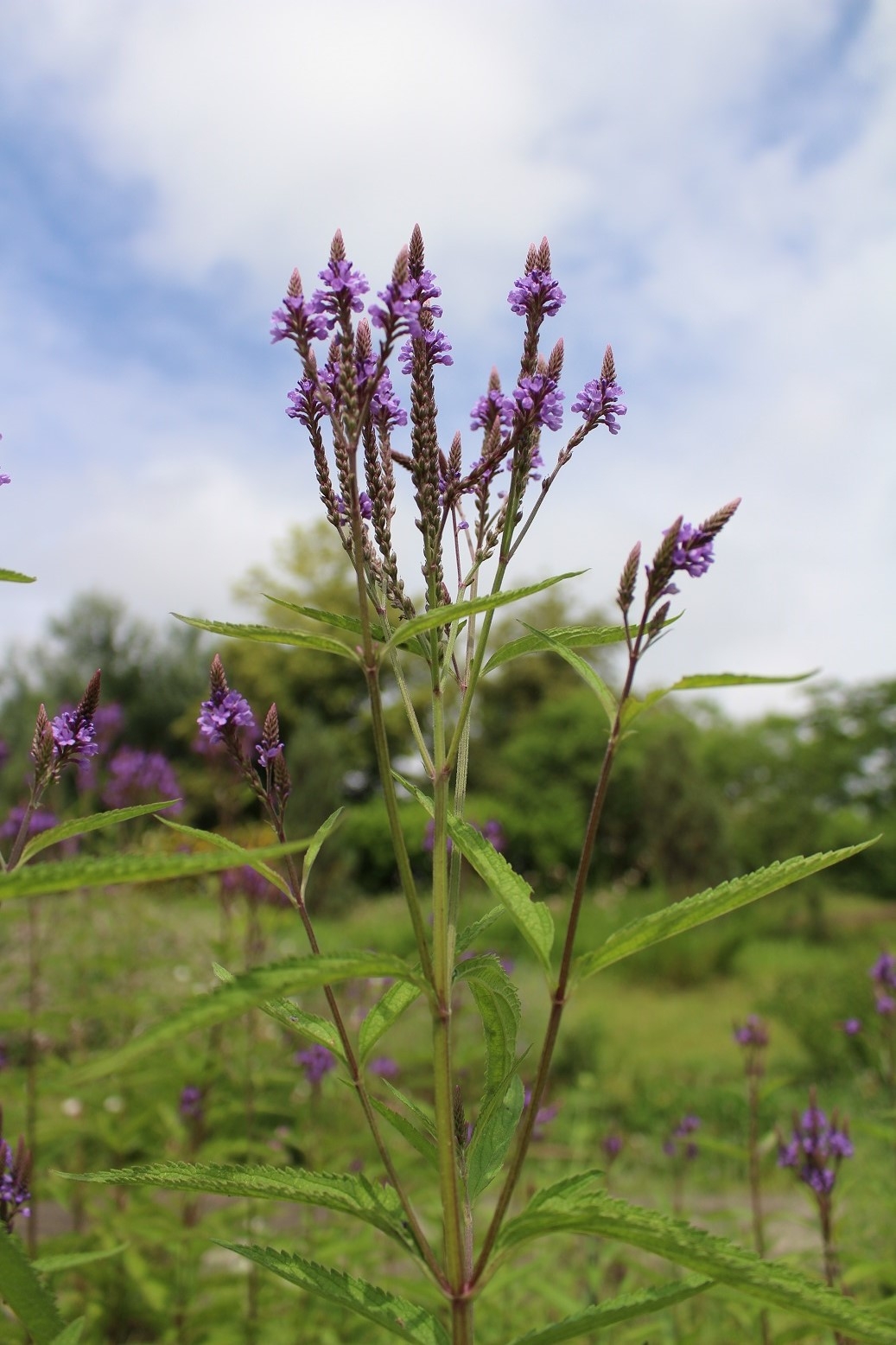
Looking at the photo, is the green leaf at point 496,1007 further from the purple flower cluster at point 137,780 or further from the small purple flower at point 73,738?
the purple flower cluster at point 137,780

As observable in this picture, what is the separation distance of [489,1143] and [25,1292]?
61 centimetres

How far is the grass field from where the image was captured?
348 cm

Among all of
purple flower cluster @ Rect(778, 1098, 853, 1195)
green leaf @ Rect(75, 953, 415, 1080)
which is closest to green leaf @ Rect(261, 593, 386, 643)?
green leaf @ Rect(75, 953, 415, 1080)

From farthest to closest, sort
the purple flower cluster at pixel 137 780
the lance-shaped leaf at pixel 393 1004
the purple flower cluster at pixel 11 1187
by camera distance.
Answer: the purple flower cluster at pixel 137 780 → the purple flower cluster at pixel 11 1187 → the lance-shaped leaf at pixel 393 1004

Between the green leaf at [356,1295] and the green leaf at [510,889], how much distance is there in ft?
1.59

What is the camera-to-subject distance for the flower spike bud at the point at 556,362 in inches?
58.2

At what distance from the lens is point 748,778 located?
25.9 meters

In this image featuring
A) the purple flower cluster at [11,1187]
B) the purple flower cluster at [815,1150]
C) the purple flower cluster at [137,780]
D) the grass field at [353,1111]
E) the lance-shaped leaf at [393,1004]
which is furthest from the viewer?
the purple flower cluster at [137,780]

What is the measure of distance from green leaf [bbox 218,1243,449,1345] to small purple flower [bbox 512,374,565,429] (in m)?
1.16

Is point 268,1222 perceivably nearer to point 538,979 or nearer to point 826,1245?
point 826,1245

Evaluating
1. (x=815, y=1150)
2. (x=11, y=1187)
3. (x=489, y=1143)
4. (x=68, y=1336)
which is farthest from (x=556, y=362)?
(x=815, y=1150)

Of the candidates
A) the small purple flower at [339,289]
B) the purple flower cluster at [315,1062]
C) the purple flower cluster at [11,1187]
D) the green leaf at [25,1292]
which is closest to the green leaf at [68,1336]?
the green leaf at [25,1292]

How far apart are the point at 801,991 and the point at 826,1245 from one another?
1019cm

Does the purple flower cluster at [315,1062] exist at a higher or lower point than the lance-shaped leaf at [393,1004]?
lower
